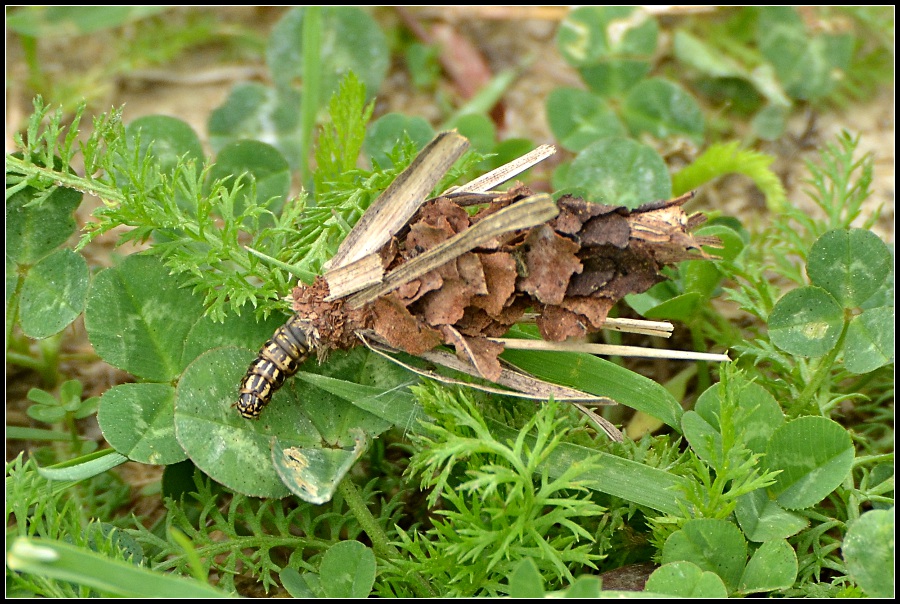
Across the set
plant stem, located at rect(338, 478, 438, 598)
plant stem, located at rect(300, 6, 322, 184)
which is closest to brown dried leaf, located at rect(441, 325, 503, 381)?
plant stem, located at rect(338, 478, 438, 598)

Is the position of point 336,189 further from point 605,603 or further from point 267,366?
point 605,603

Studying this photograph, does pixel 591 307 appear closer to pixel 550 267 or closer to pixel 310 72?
pixel 550 267

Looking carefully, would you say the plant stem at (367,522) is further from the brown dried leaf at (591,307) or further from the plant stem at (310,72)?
the plant stem at (310,72)

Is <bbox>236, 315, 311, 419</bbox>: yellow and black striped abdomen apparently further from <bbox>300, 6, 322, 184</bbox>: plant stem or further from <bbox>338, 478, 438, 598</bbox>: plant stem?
<bbox>300, 6, 322, 184</bbox>: plant stem

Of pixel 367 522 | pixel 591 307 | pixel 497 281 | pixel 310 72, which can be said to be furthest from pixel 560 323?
pixel 310 72

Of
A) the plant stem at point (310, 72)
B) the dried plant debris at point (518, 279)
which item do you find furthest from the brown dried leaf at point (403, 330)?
the plant stem at point (310, 72)

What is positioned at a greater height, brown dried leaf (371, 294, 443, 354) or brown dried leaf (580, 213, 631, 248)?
brown dried leaf (580, 213, 631, 248)
